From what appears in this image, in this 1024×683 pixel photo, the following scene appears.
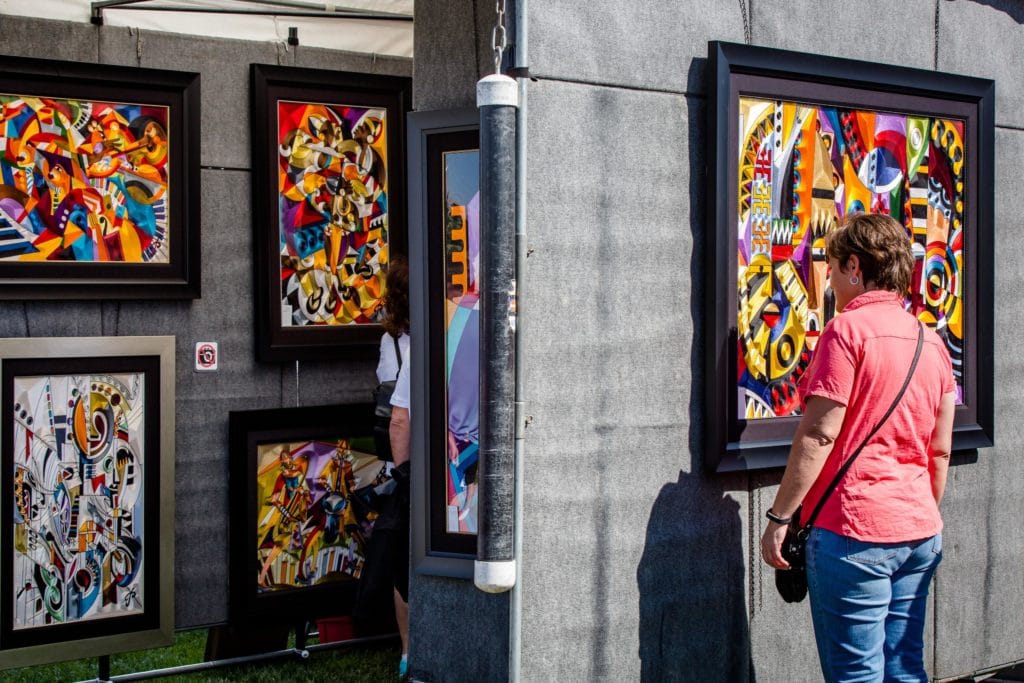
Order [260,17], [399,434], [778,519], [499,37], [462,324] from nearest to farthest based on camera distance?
[778,519]
[499,37]
[462,324]
[399,434]
[260,17]

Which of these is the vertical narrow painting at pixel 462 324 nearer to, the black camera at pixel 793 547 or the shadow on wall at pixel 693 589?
the shadow on wall at pixel 693 589

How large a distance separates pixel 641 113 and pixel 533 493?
4.01 ft

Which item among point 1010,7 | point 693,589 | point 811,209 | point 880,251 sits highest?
point 1010,7

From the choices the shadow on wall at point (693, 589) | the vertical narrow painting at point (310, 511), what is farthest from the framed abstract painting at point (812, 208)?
the vertical narrow painting at point (310, 511)

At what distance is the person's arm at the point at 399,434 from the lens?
4176 millimetres

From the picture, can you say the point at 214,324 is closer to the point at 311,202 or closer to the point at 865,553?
the point at 311,202

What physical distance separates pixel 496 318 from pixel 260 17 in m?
2.65

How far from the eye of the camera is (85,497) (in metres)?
4.57

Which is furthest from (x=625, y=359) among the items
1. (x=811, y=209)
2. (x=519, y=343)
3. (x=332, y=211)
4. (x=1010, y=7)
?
(x=1010, y=7)

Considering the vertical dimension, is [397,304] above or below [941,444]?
above

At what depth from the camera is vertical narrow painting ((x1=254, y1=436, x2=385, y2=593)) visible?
4949 millimetres

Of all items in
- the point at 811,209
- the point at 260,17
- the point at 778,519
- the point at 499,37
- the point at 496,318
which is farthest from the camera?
the point at 260,17

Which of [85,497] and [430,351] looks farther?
[85,497]

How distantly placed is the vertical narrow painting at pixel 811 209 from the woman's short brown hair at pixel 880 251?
514 millimetres
